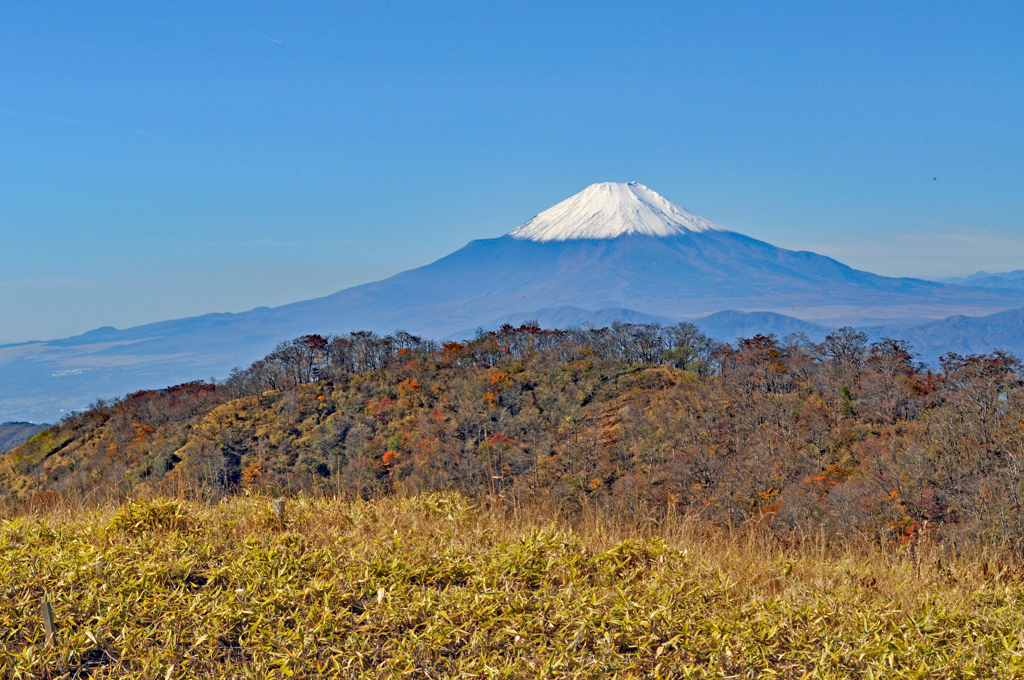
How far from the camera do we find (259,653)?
295 centimetres

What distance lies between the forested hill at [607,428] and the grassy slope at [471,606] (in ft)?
7.15

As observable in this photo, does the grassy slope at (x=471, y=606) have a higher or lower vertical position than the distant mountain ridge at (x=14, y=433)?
higher

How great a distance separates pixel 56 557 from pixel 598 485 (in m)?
17.0

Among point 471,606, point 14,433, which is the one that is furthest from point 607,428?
point 14,433

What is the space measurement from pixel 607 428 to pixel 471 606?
20.1 m

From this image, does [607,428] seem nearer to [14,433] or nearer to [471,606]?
[471,606]

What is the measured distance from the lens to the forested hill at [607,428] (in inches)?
511

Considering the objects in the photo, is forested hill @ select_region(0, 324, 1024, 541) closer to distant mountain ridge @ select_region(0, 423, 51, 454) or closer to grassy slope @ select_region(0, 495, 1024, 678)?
grassy slope @ select_region(0, 495, 1024, 678)

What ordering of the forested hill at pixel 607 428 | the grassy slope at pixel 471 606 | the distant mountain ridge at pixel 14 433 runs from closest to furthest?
the grassy slope at pixel 471 606, the forested hill at pixel 607 428, the distant mountain ridge at pixel 14 433

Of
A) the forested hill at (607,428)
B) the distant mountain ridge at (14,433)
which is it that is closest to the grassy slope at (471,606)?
the forested hill at (607,428)

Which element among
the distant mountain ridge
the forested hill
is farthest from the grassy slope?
the distant mountain ridge

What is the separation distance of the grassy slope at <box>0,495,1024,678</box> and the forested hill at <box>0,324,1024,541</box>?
7.15 feet

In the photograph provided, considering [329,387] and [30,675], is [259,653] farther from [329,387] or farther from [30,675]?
[329,387]

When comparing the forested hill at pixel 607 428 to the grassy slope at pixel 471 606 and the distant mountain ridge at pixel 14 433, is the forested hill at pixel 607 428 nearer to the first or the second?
the grassy slope at pixel 471 606
